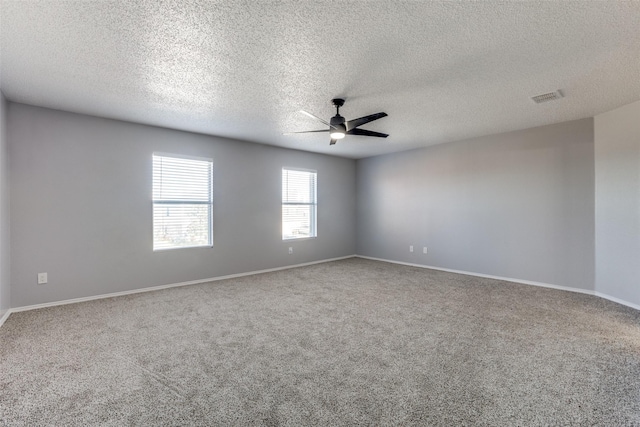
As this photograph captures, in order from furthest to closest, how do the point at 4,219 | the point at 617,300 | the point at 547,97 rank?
the point at 617,300 → the point at 547,97 → the point at 4,219

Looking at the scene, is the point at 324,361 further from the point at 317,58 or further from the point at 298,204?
the point at 298,204

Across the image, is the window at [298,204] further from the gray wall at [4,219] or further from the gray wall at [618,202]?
the gray wall at [618,202]

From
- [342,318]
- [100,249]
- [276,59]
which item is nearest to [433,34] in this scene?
[276,59]

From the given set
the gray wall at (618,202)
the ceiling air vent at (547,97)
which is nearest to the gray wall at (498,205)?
the gray wall at (618,202)

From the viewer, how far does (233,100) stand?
348 cm

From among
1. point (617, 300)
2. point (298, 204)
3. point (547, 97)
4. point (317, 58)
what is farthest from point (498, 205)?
point (317, 58)

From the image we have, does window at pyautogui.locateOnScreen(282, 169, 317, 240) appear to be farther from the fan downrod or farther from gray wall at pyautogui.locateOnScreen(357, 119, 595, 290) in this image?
the fan downrod

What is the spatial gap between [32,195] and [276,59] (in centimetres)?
347

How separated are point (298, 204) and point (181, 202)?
2.41m

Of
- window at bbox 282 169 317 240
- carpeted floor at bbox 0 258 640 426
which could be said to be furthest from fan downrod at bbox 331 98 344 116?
window at bbox 282 169 317 240

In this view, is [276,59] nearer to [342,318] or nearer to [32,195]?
[342,318]

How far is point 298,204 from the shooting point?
6.39 metres

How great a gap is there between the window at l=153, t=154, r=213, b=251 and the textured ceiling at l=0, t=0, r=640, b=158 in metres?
0.86

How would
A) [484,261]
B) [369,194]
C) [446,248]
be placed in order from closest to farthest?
[484,261]
[446,248]
[369,194]
